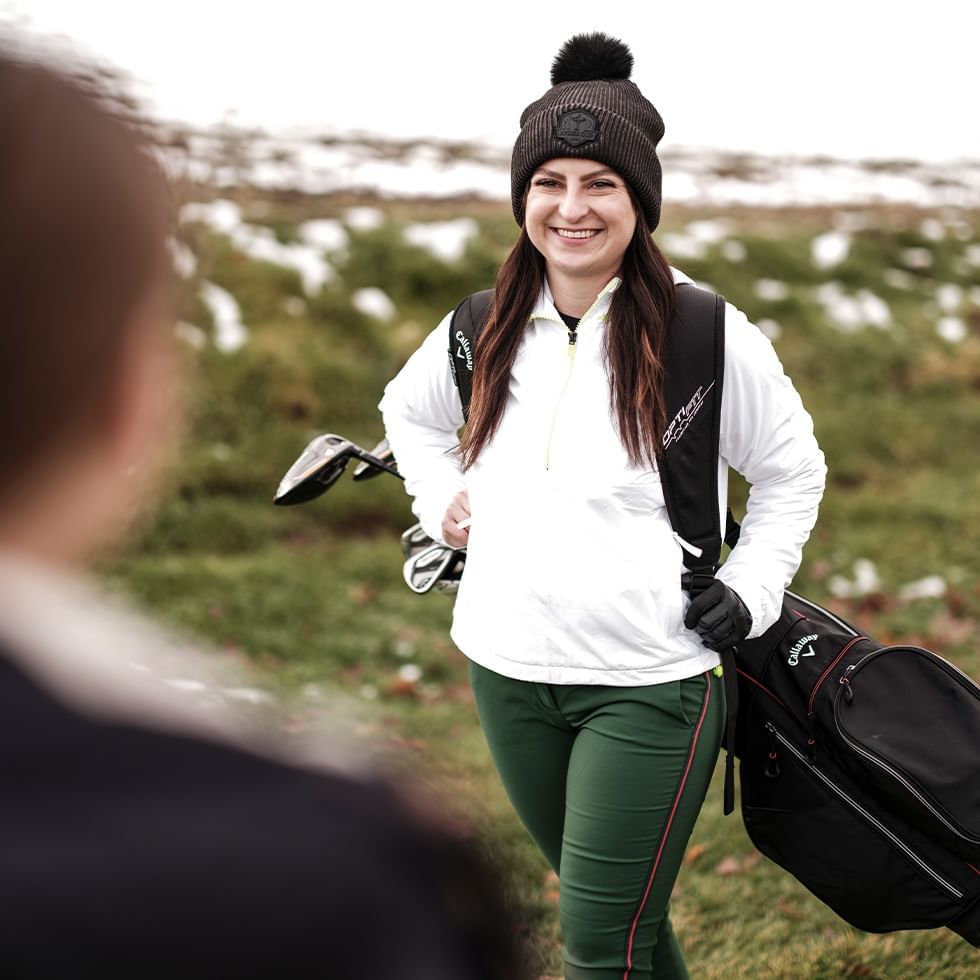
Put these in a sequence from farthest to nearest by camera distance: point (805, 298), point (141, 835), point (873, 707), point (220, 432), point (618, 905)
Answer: point (805, 298) → point (220, 432) → point (873, 707) → point (618, 905) → point (141, 835)

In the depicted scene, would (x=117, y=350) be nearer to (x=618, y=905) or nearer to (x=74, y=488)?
(x=74, y=488)

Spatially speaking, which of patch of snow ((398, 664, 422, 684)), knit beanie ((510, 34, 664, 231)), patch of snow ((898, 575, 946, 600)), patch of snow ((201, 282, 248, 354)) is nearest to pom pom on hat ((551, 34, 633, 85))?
knit beanie ((510, 34, 664, 231))

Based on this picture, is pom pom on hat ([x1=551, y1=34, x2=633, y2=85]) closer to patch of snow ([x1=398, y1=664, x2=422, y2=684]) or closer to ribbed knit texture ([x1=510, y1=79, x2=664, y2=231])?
ribbed knit texture ([x1=510, y1=79, x2=664, y2=231])

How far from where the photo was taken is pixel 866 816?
2801mm

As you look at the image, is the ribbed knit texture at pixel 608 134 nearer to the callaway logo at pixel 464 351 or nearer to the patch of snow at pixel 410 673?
the callaway logo at pixel 464 351

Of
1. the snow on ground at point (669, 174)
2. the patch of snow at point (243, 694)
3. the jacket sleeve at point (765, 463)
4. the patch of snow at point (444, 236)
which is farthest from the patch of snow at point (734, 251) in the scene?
the patch of snow at point (243, 694)

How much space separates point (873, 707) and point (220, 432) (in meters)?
6.35

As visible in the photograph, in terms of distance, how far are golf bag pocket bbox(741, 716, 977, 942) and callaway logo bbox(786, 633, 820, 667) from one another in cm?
15

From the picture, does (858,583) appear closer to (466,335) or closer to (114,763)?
(466,335)

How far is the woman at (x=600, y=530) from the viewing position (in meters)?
2.55

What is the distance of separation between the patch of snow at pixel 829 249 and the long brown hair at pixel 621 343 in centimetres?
922

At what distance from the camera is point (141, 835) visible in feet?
2.35

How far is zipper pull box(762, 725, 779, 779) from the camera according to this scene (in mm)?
2834

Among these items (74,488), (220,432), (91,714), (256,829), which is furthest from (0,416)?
(220,432)
